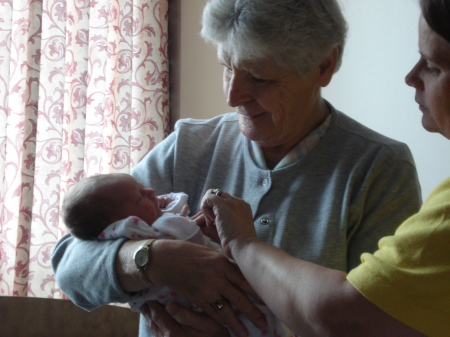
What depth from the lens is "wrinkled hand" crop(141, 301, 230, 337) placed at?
4.51ft

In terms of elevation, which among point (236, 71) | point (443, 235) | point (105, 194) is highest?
point (236, 71)

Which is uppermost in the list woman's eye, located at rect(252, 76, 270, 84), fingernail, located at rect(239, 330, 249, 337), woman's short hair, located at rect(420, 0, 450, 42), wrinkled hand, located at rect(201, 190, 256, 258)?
woman's short hair, located at rect(420, 0, 450, 42)

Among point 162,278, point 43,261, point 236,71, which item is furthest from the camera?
point 43,261

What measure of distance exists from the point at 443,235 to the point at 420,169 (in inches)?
56.8

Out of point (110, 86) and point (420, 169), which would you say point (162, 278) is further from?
point (110, 86)

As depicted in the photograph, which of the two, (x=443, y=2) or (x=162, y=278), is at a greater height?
(x=443, y=2)

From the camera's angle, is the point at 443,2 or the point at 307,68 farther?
the point at 307,68

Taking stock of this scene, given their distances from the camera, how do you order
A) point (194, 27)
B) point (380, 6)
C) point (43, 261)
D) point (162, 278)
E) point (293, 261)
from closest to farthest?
1. point (293, 261)
2. point (162, 278)
3. point (380, 6)
4. point (43, 261)
5. point (194, 27)

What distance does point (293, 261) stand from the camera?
1.01m

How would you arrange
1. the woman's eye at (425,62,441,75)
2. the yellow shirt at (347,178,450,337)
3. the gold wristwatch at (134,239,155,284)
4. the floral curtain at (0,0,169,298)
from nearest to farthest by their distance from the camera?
1. the yellow shirt at (347,178,450,337)
2. the woman's eye at (425,62,441,75)
3. the gold wristwatch at (134,239,155,284)
4. the floral curtain at (0,0,169,298)

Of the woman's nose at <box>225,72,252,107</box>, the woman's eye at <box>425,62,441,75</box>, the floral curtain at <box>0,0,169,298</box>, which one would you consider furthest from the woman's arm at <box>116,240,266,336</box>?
the floral curtain at <box>0,0,169,298</box>

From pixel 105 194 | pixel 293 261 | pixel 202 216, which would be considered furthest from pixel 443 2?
pixel 105 194

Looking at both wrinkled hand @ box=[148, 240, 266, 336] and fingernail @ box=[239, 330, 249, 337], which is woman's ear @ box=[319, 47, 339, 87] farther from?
fingernail @ box=[239, 330, 249, 337]

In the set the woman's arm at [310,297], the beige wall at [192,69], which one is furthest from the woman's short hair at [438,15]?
the beige wall at [192,69]
